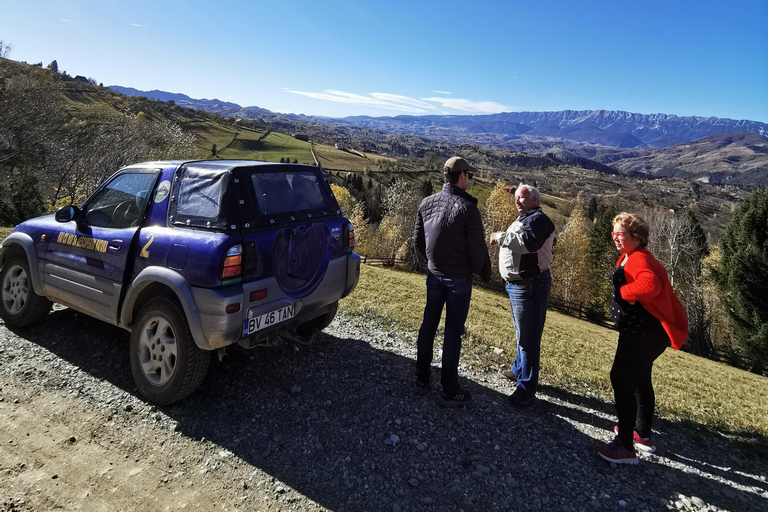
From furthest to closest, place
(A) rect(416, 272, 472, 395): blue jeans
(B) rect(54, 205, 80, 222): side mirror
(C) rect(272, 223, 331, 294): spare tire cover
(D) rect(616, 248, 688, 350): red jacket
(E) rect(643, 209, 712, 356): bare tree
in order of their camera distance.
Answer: (E) rect(643, 209, 712, 356): bare tree
(B) rect(54, 205, 80, 222): side mirror
(A) rect(416, 272, 472, 395): blue jeans
(C) rect(272, 223, 331, 294): spare tire cover
(D) rect(616, 248, 688, 350): red jacket

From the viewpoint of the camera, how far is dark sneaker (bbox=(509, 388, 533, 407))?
433 cm

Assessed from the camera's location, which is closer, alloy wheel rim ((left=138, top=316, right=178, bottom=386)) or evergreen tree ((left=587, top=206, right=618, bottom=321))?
alloy wheel rim ((left=138, top=316, right=178, bottom=386))

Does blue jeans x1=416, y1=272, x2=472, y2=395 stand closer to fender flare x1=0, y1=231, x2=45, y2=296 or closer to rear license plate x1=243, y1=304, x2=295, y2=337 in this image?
rear license plate x1=243, y1=304, x2=295, y2=337

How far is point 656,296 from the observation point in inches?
126

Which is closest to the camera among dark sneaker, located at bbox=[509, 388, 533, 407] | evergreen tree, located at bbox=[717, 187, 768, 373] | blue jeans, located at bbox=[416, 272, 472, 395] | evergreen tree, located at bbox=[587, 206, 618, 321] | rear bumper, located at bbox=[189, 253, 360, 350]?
rear bumper, located at bbox=[189, 253, 360, 350]

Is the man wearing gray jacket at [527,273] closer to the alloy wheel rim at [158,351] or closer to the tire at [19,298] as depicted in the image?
the alloy wheel rim at [158,351]

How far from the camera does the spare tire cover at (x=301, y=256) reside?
149 inches

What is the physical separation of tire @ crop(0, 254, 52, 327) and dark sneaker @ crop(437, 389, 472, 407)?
5.38 meters

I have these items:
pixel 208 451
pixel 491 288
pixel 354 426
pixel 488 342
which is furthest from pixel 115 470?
pixel 491 288

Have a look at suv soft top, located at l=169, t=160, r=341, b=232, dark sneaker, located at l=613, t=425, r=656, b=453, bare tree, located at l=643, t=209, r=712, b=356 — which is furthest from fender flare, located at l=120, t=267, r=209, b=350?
bare tree, located at l=643, t=209, r=712, b=356

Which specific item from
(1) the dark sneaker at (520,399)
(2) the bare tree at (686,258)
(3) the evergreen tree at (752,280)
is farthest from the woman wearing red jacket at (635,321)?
(2) the bare tree at (686,258)

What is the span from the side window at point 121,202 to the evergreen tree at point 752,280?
92.3 feet

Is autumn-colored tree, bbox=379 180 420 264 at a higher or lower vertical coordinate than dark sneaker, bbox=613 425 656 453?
lower

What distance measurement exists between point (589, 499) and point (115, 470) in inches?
151
